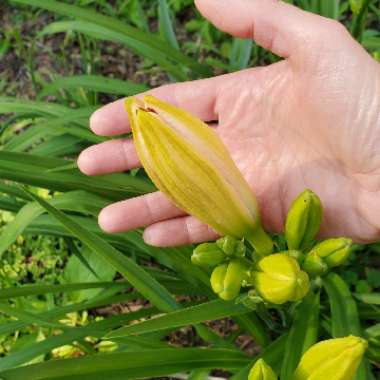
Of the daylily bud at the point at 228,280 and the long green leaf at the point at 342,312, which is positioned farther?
the long green leaf at the point at 342,312

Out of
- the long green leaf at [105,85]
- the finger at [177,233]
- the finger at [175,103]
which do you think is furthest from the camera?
Answer: the long green leaf at [105,85]

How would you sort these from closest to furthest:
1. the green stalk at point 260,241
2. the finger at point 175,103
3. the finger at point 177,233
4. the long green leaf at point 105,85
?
the green stalk at point 260,241
the finger at point 177,233
the finger at point 175,103
the long green leaf at point 105,85

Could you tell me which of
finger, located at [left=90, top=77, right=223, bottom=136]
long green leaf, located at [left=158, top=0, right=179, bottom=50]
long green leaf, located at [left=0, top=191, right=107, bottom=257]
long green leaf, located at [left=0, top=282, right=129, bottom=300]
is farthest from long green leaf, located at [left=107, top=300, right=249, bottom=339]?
long green leaf, located at [left=158, top=0, right=179, bottom=50]

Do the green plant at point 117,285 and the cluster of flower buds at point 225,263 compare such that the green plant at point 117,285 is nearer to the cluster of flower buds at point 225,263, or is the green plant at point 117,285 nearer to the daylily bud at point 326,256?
the cluster of flower buds at point 225,263

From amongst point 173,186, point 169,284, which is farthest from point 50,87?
point 173,186

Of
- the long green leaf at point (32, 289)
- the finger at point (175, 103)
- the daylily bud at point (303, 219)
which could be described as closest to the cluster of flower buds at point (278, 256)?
the daylily bud at point (303, 219)

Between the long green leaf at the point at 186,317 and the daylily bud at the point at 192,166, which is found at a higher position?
the daylily bud at the point at 192,166
